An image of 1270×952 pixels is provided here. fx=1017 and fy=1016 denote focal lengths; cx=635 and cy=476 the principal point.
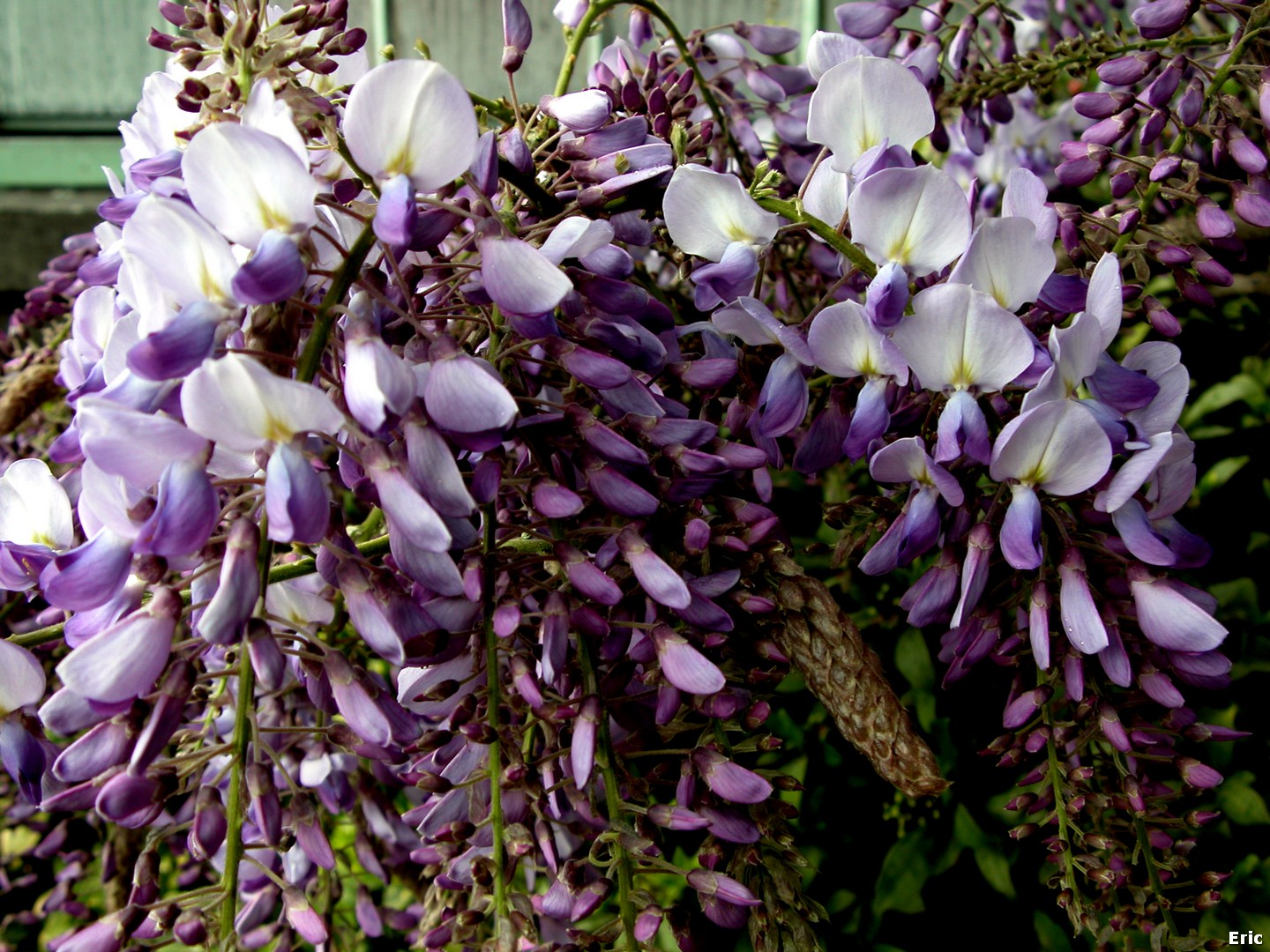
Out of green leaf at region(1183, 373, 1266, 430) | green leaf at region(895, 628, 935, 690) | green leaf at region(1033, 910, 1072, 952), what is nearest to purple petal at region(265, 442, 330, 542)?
green leaf at region(895, 628, 935, 690)

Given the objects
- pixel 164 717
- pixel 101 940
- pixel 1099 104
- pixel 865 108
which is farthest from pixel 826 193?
pixel 101 940

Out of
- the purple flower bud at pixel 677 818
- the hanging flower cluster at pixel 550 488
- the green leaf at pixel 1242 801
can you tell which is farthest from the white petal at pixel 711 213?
the green leaf at pixel 1242 801

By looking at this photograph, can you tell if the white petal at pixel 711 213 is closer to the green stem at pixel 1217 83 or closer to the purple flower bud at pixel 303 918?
the green stem at pixel 1217 83

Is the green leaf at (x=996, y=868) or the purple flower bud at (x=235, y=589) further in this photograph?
the green leaf at (x=996, y=868)

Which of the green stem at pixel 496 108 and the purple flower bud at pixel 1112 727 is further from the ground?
the green stem at pixel 496 108

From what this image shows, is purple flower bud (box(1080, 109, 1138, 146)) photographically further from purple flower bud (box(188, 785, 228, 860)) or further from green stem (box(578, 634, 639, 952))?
purple flower bud (box(188, 785, 228, 860))

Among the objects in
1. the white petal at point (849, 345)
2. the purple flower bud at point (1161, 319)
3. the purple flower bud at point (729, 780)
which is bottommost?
the purple flower bud at point (729, 780)

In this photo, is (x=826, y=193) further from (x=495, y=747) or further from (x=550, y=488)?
(x=495, y=747)
